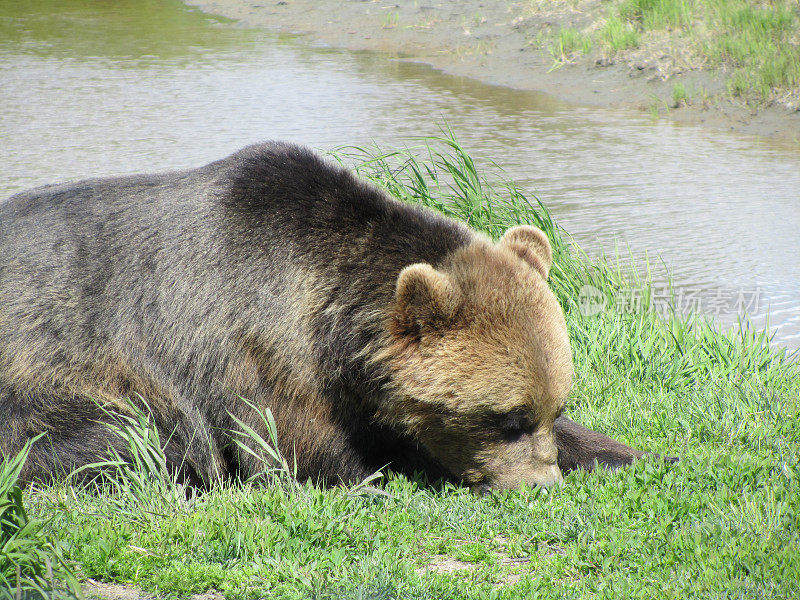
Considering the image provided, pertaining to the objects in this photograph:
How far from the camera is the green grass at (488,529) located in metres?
2.82

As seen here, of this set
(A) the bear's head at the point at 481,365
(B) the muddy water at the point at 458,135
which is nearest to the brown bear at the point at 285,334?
(A) the bear's head at the point at 481,365

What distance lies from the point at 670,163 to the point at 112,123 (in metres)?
7.27

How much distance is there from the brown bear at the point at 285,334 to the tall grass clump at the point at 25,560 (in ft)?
2.96

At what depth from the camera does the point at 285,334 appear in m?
3.56

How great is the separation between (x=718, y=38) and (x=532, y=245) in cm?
1051

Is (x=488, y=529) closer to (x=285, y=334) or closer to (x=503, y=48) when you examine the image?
(x=285, y=334)

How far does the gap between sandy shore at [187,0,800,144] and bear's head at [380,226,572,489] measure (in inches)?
343

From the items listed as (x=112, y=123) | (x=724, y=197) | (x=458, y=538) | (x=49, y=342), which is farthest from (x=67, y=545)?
(x=112, y=123)

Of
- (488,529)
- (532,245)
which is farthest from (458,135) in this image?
(488,529)

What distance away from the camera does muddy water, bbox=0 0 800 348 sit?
7.54 meters

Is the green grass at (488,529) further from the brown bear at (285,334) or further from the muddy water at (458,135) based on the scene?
the muddy water at (458,135)

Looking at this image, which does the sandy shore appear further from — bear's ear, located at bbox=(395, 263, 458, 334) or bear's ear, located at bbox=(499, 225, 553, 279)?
bear's ear, located at bbox=(395, 263, 458, 334)

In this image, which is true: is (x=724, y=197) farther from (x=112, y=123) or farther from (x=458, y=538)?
(x=112, y=123)

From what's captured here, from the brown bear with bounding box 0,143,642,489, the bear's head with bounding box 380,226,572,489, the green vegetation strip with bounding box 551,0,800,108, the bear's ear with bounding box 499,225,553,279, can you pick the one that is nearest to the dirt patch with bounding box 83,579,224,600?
the brown bear with bounding box 0,143,642,489
